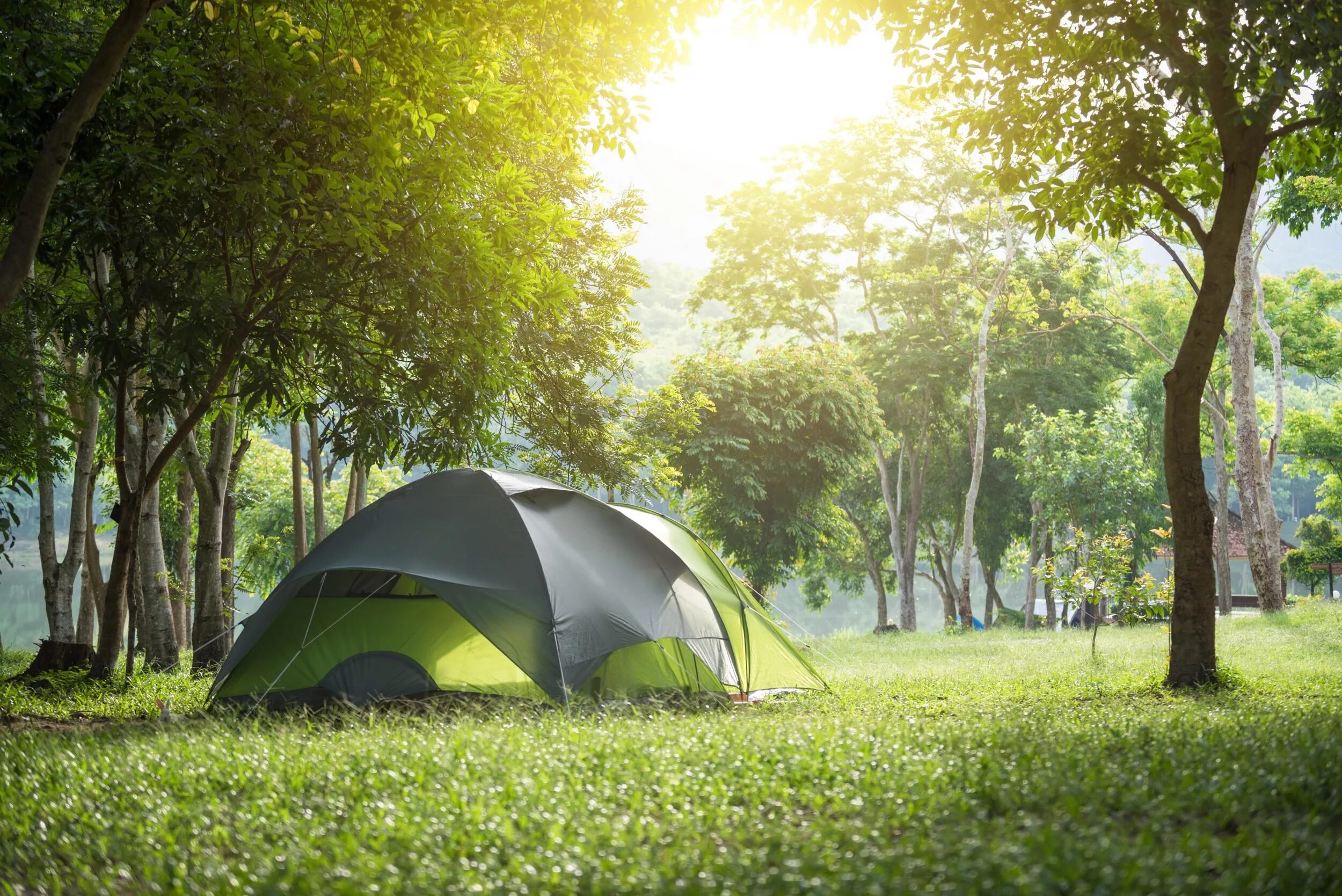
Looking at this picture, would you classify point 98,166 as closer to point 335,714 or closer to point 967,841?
point 335,714

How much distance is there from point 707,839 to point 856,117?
82.6ft

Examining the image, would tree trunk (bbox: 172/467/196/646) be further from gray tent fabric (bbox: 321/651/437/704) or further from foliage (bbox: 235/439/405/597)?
gray tent fabric (bbox: 321/651/437/704)

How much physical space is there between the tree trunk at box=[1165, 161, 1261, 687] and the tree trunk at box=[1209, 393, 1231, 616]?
58.8 feet

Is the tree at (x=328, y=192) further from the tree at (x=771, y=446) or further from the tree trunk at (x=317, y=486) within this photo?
the tree at (x=771, y=446)

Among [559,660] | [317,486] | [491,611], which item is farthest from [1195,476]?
[317,486]

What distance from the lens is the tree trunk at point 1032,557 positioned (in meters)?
29.2

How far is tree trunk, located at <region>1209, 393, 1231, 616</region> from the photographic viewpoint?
2561 cm

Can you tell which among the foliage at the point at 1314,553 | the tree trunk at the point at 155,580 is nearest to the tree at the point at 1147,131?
the tree trunk at the point at 155,580

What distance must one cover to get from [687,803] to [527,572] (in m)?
4.34

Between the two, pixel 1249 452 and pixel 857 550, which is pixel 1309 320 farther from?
pixel 857 550

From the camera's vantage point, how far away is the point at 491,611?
27.6ft

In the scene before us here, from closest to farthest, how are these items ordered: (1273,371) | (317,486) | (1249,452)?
(317,486), (1249,452), (1273,371)

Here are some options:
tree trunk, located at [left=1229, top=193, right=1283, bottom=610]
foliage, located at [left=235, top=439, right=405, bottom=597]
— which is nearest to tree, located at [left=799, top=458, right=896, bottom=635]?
tree trunk, located at [left=1229, top=193, right=1283, bottom=610]

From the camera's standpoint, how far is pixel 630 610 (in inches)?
344
